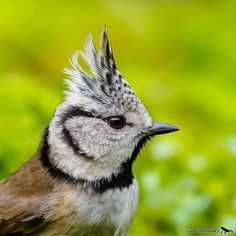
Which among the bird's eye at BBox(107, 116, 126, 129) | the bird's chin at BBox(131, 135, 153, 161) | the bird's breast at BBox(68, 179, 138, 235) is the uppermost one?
the bird's eye at BBox(107, 116, 126, 129)

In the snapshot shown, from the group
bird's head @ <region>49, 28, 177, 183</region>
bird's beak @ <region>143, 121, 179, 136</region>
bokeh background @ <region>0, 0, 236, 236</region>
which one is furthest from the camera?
bokeh background @ <region>0, 0, 236, 236</region>

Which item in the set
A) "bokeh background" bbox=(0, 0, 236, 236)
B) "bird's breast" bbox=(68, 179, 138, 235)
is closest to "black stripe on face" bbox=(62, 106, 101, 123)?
"bird's breast" bbox=(68, 179, 138, 235)

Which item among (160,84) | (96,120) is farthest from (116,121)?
(160,84)

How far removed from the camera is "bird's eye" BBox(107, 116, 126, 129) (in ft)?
20.1

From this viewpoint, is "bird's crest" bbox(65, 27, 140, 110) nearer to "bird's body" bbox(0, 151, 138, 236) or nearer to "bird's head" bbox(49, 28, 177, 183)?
"bird's head" bbox(49, 28, 177, 183)

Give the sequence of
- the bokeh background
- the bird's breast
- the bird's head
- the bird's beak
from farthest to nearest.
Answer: the bokeh background < the bird's beak < the bird's head < the bird's breast

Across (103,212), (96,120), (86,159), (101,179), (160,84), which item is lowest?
(103,212)

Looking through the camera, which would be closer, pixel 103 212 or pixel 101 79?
pixel 103 212

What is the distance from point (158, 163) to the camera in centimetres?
774

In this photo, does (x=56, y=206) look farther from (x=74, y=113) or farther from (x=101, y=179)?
(x=74, y=113)

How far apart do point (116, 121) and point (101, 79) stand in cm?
27

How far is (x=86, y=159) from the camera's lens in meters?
6.04

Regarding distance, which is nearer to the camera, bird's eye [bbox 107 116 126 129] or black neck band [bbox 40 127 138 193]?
black neck band [bbox 40 127 138 193]

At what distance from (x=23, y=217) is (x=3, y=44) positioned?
4.56m
